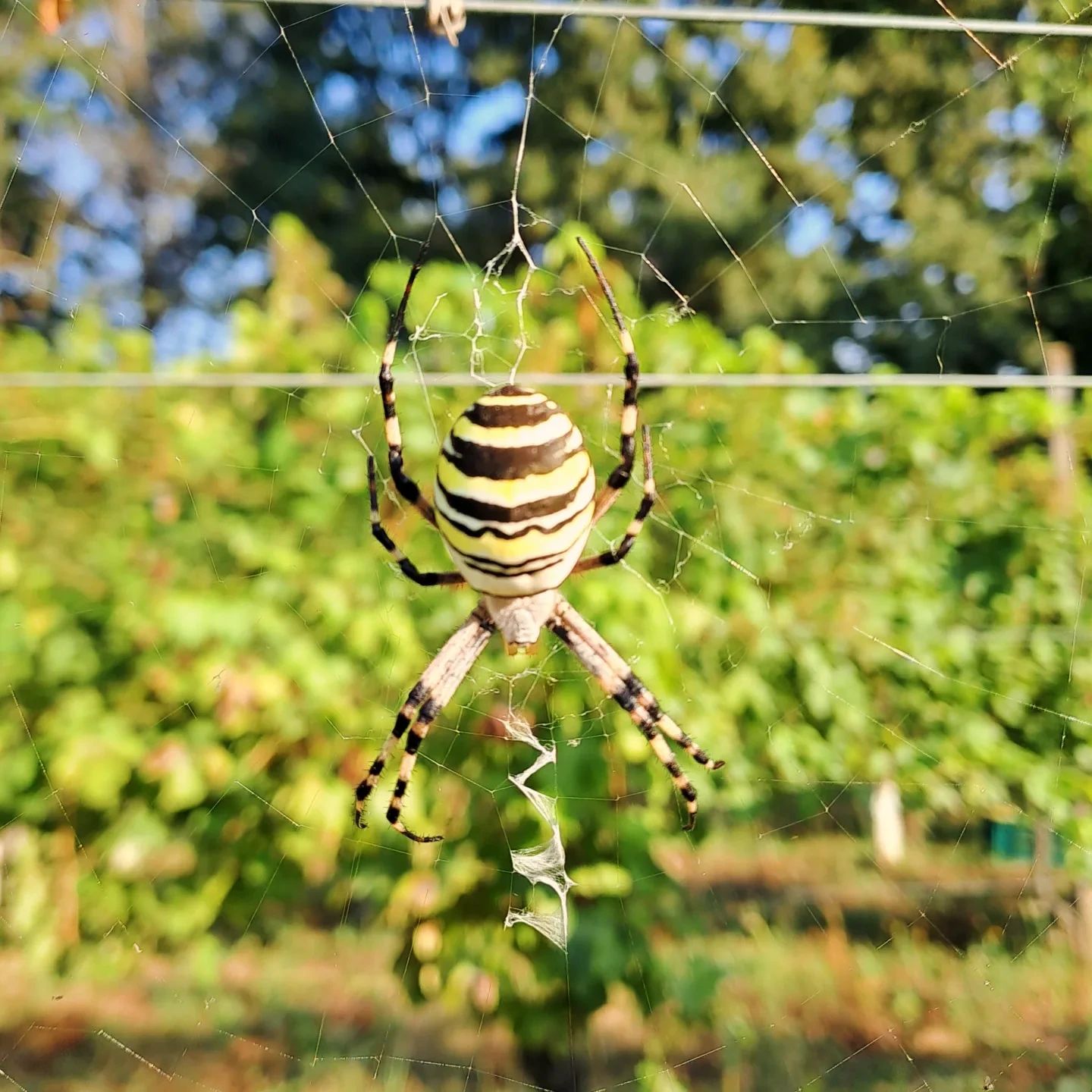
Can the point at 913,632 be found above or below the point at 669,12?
below

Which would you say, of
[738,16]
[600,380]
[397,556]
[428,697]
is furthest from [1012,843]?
[738,16]

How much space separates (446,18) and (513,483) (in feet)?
2.33

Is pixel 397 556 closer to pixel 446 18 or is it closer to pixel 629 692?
pixel 629 692

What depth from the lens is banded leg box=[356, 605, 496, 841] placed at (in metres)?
2.22

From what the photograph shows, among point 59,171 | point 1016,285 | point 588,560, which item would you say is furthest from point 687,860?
point 1016,285

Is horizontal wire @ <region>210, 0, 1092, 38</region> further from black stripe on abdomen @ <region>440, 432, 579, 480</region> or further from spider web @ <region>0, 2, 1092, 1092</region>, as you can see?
black stripe on abdomen @ <region>440, 432, 579, 480</region>

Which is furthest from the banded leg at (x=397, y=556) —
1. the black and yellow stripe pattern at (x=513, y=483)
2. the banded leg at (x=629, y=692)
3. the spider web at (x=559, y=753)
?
the spider web at (x=559, y=753)

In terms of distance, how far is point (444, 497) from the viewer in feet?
5.54

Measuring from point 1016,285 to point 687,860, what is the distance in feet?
33.7

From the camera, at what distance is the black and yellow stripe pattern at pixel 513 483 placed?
160 cm

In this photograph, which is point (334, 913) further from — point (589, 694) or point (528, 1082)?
point (589, 694)

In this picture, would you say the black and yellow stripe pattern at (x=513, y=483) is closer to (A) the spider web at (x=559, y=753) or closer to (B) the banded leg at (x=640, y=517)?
(B) the banded leg at (x=640, y=517)

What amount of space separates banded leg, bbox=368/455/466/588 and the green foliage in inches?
17.0

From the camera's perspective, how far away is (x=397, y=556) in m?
1.96
